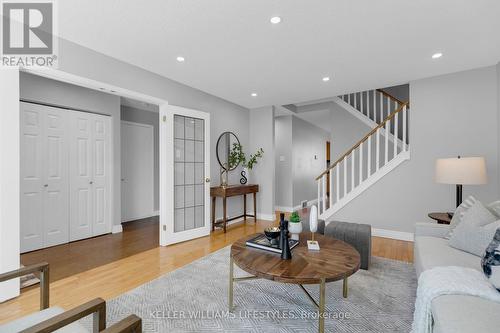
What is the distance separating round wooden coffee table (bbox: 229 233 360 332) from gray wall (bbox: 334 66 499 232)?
7.32ft

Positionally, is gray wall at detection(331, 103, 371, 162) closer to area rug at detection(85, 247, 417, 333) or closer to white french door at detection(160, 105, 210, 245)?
white french door at detection(160, 105, 210, 245)

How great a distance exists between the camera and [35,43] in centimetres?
226

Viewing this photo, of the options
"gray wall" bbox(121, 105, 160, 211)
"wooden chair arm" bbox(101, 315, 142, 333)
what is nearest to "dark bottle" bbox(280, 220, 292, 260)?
"wooden chair arm" bbox(101, 315, 142, 333)

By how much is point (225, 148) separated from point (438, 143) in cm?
343

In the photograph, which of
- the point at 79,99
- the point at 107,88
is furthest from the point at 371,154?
the point at 79,99

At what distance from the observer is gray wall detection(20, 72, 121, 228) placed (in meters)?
3.20

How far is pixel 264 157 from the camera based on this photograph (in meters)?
5.16

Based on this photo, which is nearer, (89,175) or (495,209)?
(495,209)

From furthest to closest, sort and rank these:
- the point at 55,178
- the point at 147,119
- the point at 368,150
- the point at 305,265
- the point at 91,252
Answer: the point at 147,119 → the point at 368,150 → the point at 55,178 → the point at 91,252 → the point at 305,265

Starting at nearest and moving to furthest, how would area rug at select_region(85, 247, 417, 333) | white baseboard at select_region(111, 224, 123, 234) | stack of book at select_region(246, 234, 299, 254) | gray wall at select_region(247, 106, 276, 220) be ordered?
area rug at select_region(85, 247, 417, 333) < stack of book at select_region(246, 234, 299, 254) < white baseboard at select_region(111, 224, 123, 234) < gray wall at select_region(247, 106, 276, 220)

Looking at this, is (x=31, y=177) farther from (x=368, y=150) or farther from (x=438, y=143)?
(x=438, y=143)

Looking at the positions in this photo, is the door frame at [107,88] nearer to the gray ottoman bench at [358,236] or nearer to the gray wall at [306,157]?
the gray ottoman bench at [358,236]

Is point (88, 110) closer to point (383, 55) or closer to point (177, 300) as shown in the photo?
point (177, 300)

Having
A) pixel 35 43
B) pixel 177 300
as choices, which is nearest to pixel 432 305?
pixel 177 300
